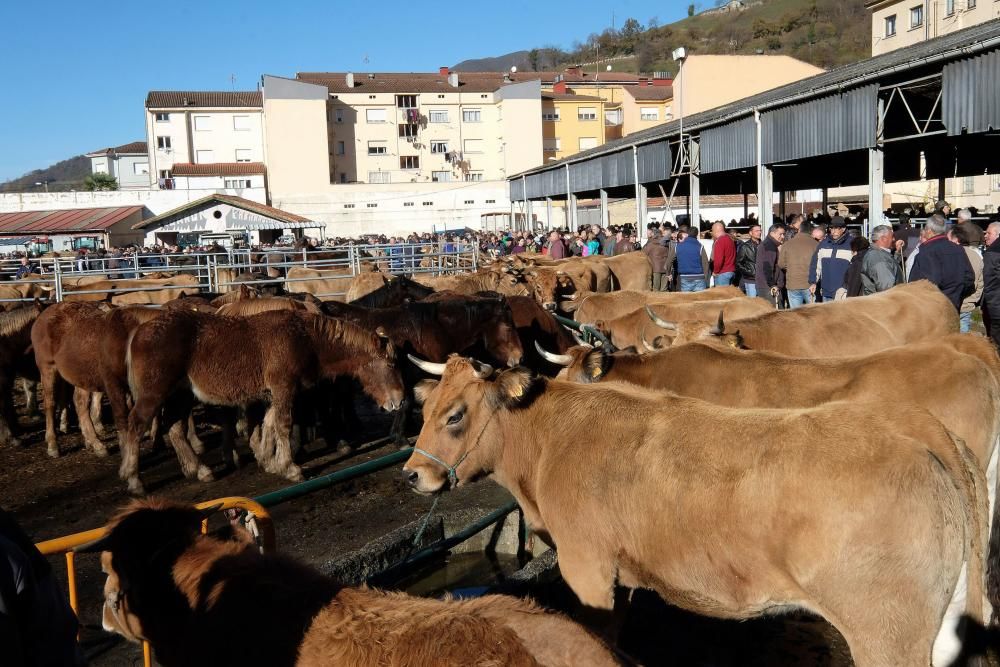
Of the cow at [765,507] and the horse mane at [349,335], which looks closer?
the cow at [765,507]

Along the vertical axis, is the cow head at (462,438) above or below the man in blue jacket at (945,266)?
below

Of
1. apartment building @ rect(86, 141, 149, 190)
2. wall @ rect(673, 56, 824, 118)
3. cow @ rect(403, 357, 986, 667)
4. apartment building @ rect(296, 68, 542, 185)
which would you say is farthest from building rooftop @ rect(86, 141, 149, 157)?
cow @ rect(403, 357, 986, 667)

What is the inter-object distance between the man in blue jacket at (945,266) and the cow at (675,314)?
6.03 feet

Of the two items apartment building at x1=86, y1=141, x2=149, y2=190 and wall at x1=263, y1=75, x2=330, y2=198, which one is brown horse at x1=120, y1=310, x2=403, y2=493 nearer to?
wall at x1=263, y1=75, x2=330, y2=198

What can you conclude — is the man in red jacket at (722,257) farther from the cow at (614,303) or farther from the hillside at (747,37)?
the hillside at (747,37)

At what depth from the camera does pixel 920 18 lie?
139 ft

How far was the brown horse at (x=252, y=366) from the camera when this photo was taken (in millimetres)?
8344

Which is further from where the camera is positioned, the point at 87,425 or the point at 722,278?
the point at 722,278

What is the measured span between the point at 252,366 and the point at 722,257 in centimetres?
871

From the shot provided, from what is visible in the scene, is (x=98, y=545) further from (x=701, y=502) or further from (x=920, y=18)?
(x=920, y=18)

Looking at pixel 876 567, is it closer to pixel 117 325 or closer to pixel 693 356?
pixel 693 356

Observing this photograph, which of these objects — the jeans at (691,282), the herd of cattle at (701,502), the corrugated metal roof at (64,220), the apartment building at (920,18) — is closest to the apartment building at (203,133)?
the corrugated metal roof at (64,220)

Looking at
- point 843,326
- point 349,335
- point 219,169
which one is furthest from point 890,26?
point 219,169

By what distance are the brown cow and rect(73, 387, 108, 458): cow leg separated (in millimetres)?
7197
